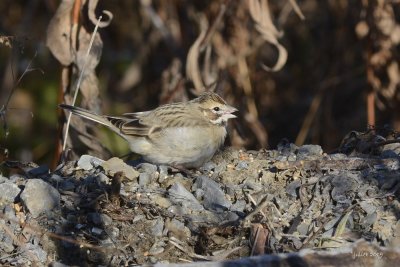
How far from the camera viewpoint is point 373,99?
27.1 ft

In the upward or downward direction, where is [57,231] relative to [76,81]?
downward

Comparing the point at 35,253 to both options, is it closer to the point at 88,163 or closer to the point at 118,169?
A: the point at 118,169

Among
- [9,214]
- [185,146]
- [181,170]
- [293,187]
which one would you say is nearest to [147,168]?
[181,170]

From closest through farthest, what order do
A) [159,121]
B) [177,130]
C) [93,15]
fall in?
1. [177,130]
2. [159,121]
3. [93,15]

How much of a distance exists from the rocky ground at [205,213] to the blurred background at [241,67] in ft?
7.85

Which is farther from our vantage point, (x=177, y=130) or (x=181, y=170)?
(x=177, y=130)

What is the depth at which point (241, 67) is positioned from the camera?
9.09 metres

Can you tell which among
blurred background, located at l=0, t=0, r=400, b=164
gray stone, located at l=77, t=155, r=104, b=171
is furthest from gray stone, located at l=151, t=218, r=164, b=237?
blurred background, located at l=0, t=0, r=400, b=164

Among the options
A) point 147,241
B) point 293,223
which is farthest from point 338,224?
point 147,241

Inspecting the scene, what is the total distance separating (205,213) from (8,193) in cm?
105

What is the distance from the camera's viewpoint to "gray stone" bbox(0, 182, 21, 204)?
486cm

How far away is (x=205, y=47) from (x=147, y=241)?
12.5ft

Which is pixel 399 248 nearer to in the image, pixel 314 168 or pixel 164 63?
pixel 314 168

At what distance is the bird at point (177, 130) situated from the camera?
594 centimetres
